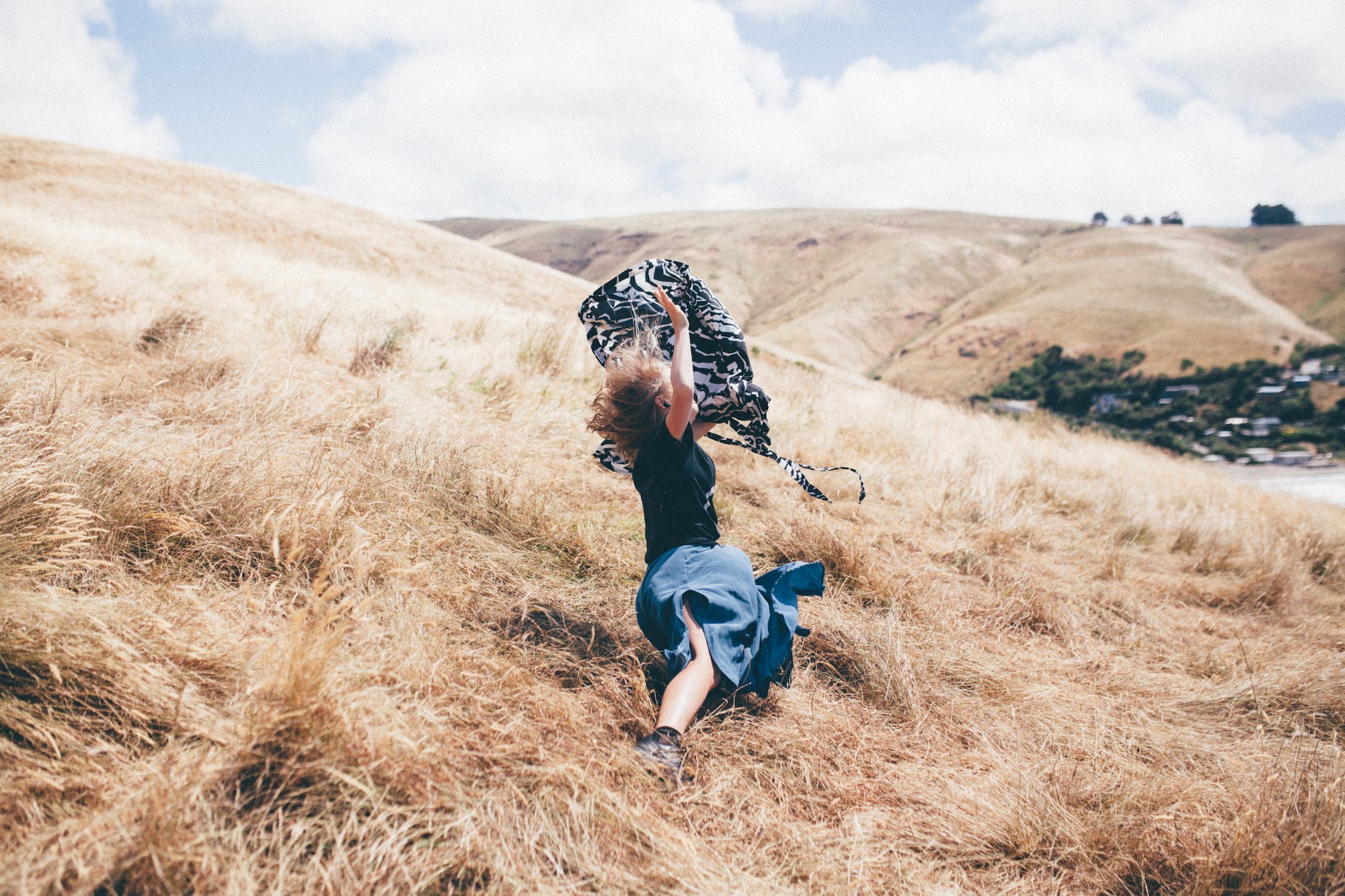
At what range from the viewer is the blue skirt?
242 cm

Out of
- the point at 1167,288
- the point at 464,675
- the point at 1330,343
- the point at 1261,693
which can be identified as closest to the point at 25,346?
the point at 464,675

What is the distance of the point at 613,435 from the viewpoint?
110 inches

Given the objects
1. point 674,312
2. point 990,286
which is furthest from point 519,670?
point 990,286

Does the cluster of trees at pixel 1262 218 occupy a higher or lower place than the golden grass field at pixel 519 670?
higher

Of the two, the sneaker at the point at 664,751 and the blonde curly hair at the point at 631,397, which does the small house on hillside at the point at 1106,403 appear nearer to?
the blonde curly hair at the point at 631,397

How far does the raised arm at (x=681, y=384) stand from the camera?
8.34 feet

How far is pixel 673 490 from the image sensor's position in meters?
2.71

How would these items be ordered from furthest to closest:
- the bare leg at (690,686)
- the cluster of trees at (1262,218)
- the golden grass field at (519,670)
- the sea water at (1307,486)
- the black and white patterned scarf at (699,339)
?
1. the cluster of trees at (1262,218)
2. the sea water at (1307,486)
3. the black and white patterned scarf at (699,339)
4. the bare leg at (690,686)
5. the golden grass field at (519,670)

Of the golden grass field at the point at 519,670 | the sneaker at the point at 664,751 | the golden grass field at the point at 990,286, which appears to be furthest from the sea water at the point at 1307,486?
the golden grass field at the point at 990,286

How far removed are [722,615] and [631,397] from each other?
1.02m

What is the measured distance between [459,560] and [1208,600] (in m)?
5.86

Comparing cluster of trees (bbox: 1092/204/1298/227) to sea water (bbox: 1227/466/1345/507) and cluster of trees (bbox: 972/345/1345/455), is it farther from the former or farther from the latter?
sea water (bbox: 1227/466/1345/507)

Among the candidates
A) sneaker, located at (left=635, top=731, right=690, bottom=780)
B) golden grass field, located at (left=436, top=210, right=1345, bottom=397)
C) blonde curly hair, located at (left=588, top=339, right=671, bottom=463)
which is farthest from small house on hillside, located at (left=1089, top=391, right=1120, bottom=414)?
sneaker, located at (left=635, top=731, right=690, bottom=780)

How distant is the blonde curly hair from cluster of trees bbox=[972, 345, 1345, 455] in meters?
50.8
